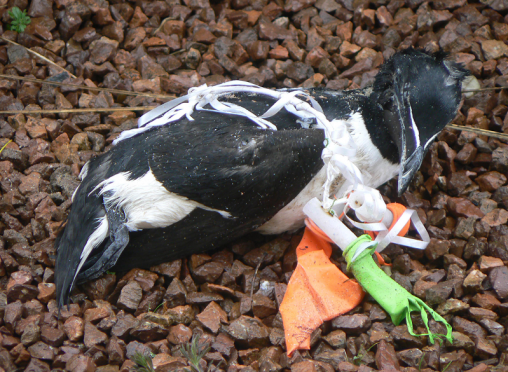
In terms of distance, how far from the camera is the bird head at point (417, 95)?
1.66 metres

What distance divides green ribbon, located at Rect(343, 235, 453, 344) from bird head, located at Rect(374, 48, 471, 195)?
0.32 metres

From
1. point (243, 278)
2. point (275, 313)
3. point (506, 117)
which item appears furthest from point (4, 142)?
point (506, 117)

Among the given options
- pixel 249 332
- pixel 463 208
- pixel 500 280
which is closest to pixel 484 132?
pixel 463 208

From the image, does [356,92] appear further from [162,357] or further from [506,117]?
[162,357]

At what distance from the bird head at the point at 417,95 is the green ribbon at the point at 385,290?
32 cm

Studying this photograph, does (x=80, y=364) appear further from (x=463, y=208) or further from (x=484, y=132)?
(x=484, y=132)

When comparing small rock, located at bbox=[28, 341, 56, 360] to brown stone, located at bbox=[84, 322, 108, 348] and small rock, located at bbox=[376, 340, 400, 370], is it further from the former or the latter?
small rock, located at bbox=[376, 340, 400, 370]

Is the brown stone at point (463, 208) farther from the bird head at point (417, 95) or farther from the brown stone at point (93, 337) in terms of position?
the brown stone at point (93, 337)

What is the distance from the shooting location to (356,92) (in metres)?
1.90

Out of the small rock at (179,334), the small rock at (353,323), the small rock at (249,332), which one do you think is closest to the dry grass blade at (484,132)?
the small rock at (353,323)

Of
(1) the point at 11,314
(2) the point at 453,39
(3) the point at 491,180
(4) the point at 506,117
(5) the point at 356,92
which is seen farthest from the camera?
(2) the point at 453,39

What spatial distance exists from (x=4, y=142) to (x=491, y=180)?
6.15ft

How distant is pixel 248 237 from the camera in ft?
6.20

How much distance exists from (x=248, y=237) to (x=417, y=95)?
717mm
